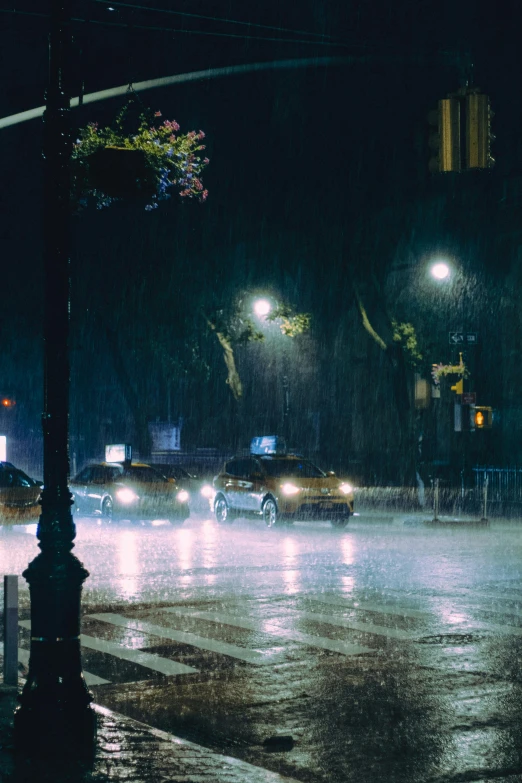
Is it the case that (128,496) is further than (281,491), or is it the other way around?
(128,496)

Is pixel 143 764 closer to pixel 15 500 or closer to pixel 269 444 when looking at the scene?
pixel 15 500

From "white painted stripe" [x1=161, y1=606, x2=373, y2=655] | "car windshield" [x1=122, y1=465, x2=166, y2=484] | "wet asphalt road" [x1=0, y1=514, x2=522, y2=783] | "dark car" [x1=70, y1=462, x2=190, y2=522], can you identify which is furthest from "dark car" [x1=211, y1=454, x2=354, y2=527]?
"white painted stripe" [x1=161, y1=606, x2=373, y2=655]

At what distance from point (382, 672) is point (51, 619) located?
3.58 metres

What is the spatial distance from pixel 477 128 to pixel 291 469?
51.6 ft

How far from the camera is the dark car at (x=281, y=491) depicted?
25469 mm

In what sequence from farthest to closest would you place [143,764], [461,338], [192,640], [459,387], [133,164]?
1. [459,387]
2. [461,338]
3. [192,640]
4. [133,164]
5. [143,764]

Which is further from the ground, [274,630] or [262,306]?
[262,306]

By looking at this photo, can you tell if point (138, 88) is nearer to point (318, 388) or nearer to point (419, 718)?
point (419, 718)

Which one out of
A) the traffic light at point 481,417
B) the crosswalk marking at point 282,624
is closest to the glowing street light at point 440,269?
the traffic light at point 481,417

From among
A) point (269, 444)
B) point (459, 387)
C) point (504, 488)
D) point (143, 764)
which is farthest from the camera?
point (269, 444)

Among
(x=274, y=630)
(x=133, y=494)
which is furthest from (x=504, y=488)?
(x=274, y=630)

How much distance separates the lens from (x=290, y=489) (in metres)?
25.5

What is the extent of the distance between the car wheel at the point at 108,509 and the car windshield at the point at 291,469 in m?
4.31

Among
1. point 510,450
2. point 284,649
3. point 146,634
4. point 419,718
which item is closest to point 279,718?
point 419,718
